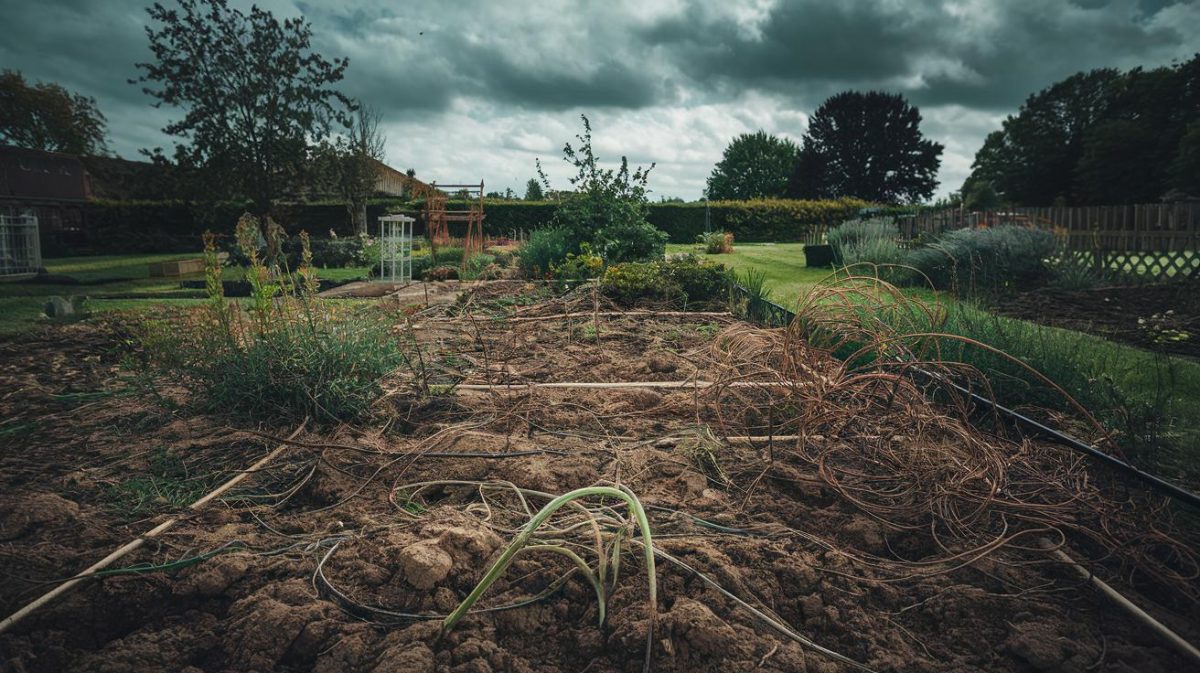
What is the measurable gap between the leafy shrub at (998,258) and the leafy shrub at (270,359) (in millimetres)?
7801

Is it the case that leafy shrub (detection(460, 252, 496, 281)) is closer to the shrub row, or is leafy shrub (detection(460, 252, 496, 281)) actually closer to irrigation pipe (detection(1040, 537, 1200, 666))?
the shrub row

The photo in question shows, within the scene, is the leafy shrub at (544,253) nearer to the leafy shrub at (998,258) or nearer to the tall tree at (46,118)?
the leafy shrub at (998,258)

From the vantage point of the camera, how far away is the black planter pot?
462 inches

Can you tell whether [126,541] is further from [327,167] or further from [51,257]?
[51,257]

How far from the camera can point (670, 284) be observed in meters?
6.95

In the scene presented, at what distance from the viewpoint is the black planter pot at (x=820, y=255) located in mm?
11734

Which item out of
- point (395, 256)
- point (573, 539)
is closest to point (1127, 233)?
point (573, 539)

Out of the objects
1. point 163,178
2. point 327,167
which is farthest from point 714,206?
point 163,178

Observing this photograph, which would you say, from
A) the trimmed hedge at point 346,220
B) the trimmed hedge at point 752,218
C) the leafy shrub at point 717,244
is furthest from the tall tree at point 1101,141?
the leafy shrub at point 717,244

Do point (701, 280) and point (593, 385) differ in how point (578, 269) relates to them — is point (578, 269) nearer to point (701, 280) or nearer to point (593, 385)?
point (701, 280)

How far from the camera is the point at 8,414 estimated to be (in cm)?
331

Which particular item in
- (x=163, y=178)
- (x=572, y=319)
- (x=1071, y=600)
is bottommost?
(x=1071, y=600)

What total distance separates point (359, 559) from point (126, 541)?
0.82 metres

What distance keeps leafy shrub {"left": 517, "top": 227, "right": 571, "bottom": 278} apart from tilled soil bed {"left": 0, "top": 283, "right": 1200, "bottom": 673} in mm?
5880
